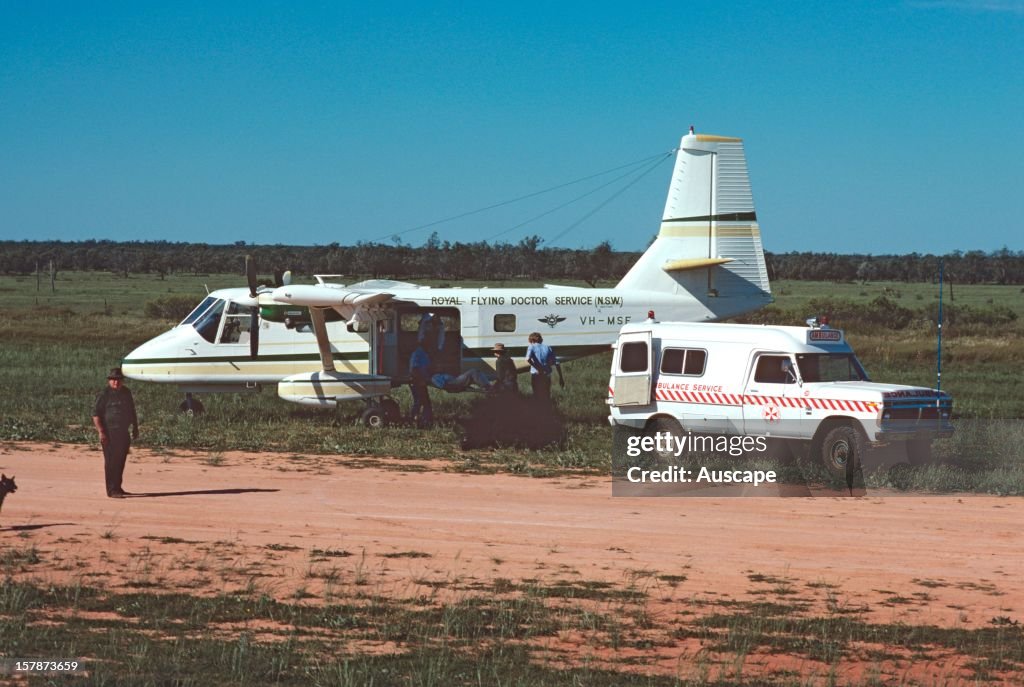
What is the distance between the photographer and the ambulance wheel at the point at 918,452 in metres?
20.1

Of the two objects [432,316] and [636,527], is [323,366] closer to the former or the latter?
[432,316]

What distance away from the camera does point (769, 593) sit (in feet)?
43.4

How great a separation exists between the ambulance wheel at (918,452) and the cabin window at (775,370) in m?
2.03

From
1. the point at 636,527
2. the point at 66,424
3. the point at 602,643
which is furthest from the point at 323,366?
the point at 602,643

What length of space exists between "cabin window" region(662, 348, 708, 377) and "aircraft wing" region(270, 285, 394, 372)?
6.53 metres

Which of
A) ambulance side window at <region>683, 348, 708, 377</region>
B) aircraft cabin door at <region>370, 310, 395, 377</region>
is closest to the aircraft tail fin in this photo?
aircraft cabin door at <region>370, 310, 395, 377</region>

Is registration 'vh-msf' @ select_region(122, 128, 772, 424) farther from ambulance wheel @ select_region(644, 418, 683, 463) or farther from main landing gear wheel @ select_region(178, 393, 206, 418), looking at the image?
ambulance wheel @ select_region(644, 418, 683, 463)

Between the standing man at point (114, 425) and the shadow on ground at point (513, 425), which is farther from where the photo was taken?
the shadow on ground at point (513, 425)

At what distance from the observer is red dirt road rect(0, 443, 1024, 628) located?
13.6 meters

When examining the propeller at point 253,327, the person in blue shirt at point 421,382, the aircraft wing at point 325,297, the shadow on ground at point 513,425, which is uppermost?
the aircraft wing at point 325,297

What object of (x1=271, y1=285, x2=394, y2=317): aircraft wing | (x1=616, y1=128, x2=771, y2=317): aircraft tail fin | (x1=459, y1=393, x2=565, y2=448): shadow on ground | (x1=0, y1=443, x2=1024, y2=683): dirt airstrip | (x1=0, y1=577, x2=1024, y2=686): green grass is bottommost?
(x1=0, y1=577, x2=1024, y2=686): green grass

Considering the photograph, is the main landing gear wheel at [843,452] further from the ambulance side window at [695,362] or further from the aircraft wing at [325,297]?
the aircraft wing at [325,297]

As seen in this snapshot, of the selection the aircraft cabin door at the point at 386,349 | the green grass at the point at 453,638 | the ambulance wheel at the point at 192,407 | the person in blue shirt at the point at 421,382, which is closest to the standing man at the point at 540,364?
the person in blue shirt at the point at 421,382

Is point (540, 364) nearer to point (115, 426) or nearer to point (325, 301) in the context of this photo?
point (325, 301)
